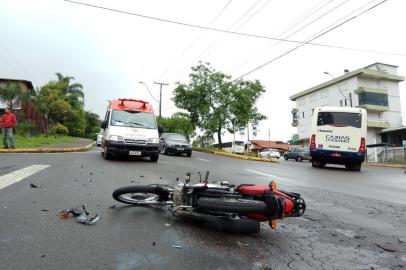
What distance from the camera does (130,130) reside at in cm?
1514

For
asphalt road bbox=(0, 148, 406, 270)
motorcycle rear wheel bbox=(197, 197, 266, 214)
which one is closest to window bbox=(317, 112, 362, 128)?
asphalt road bbox=(0, 148, 406, 270)

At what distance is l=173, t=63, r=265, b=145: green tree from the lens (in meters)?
41.2

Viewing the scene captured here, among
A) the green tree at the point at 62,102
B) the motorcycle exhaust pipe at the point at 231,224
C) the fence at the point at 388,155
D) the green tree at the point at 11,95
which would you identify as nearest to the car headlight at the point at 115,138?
the motorcycle exhaust pipe at the point at 231,224

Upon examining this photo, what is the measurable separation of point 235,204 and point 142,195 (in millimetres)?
1998

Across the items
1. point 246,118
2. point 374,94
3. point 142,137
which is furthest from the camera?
A: point 374,94

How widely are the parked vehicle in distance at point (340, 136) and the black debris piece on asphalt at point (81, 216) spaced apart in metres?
16.2

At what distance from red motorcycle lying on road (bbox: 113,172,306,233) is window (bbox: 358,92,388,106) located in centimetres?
5417

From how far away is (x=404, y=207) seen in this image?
24.4ft

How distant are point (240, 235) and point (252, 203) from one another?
0.54 meters

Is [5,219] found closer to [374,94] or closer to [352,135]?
[352,135]

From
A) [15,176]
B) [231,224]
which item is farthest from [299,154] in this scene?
[231,224]

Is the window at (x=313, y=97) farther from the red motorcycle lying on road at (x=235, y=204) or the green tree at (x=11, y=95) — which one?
the red motorcycle lying on road at (x=235, y=204)

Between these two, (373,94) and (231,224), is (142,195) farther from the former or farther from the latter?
(373,94)

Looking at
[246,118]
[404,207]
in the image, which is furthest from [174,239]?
[246,118]
